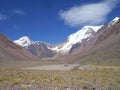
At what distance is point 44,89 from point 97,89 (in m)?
4.33

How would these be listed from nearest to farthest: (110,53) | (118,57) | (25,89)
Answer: (25,89) < (118,57) < (110,53)

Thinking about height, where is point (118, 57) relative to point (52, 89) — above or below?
above

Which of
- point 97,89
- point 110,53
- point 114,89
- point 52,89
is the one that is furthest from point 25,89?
point 110,53

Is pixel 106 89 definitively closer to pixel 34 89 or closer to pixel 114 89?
pixel 114 89

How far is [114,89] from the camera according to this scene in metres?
18.6

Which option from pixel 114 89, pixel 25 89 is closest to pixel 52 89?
pixel 25 89

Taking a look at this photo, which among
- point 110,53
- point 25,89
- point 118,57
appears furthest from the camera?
point 110,53

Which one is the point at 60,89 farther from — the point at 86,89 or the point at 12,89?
the point at 12,89

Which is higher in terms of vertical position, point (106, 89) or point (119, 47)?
point (119, 47)

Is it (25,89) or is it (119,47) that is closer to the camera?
(25,89)

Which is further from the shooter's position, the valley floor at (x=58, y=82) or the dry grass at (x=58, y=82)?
the dry grass at (x=58, y=82)

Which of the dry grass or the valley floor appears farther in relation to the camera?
the dry grass

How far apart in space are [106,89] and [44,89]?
199 inches

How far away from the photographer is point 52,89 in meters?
18.9
